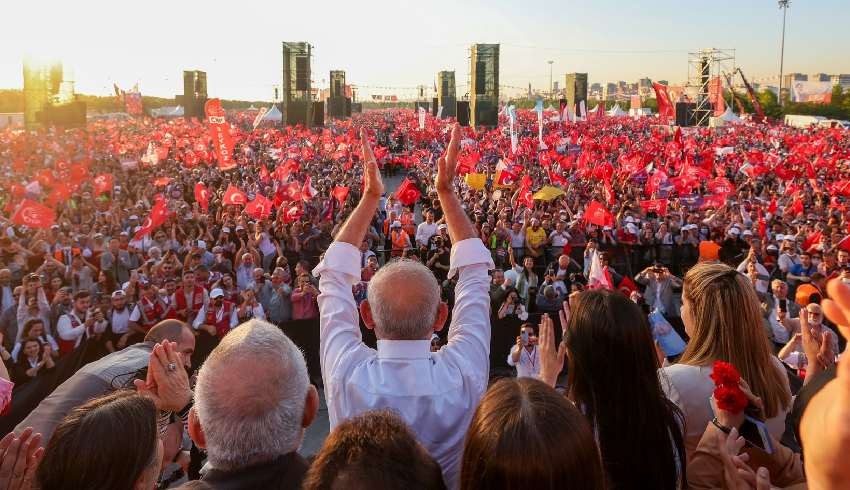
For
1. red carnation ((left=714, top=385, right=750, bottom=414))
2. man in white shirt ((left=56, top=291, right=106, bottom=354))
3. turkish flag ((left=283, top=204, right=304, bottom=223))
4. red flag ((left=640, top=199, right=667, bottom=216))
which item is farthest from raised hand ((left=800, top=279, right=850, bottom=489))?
red flag ((left=640, top=199, right=667, bottom=216))

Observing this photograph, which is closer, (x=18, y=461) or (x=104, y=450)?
(x=104, y=450)

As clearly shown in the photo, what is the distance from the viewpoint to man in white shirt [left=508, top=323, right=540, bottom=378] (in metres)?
6.18

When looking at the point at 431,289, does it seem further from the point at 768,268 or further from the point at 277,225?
the point at 277,225

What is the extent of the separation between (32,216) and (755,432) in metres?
11.1

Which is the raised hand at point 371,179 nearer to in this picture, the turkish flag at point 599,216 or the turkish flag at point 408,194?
the turkish flag at point 599,216

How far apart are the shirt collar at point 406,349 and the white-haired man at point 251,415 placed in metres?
0.34

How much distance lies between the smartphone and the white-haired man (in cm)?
130

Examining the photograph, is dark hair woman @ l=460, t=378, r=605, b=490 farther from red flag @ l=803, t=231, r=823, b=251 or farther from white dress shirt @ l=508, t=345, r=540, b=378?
red flag @ l=803, t=231, r=823, b=251

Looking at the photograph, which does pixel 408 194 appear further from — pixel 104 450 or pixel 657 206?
pixel 104 450

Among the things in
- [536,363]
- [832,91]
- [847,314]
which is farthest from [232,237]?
[832,91]

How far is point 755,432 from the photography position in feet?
6.64

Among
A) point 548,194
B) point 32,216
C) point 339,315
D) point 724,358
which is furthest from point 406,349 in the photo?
point 548,194

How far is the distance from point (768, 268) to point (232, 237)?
28.9 ft

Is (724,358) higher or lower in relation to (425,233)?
higher
